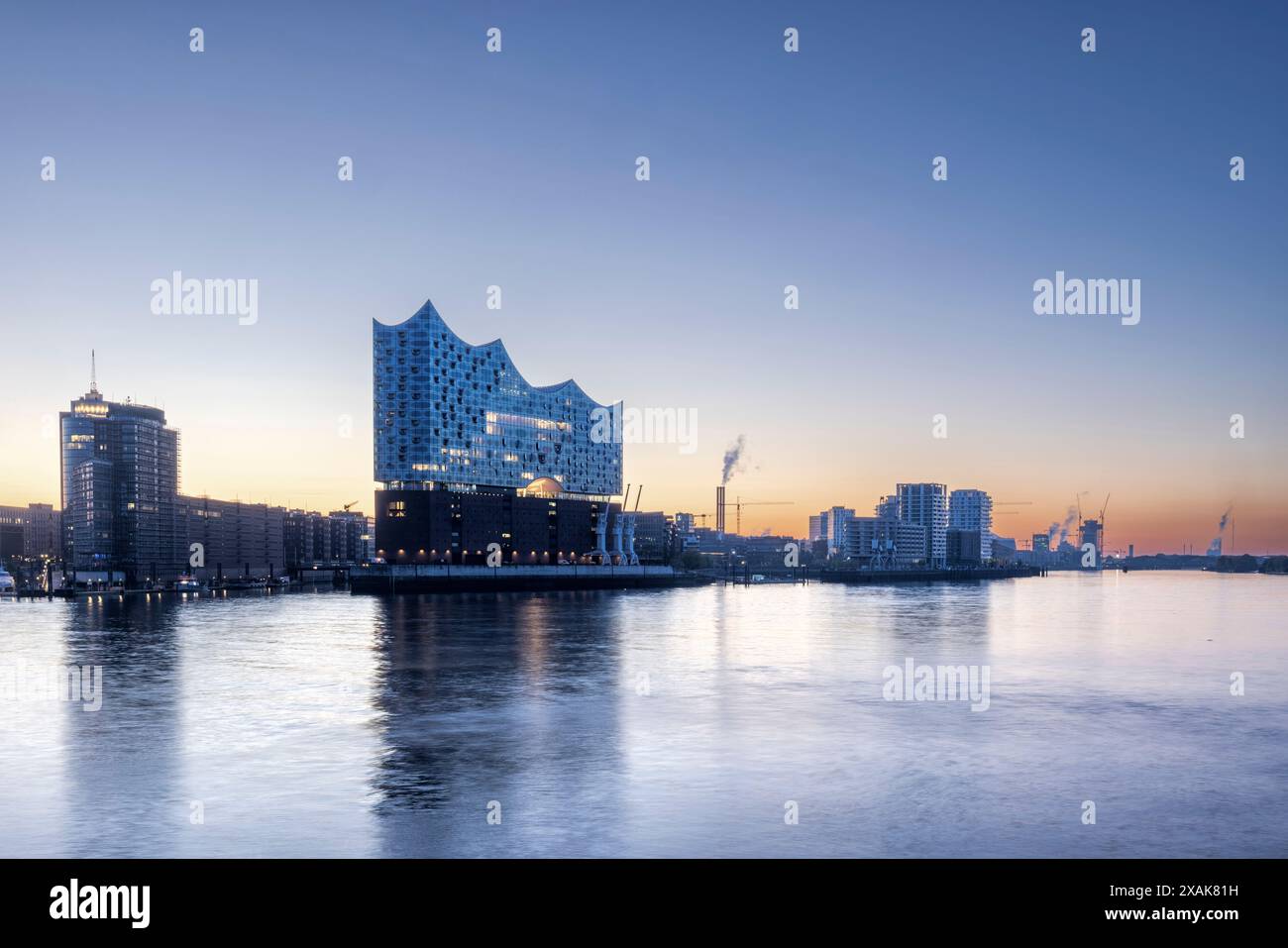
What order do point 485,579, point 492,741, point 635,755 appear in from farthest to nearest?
point 485,579, point 492,741, point 635,755

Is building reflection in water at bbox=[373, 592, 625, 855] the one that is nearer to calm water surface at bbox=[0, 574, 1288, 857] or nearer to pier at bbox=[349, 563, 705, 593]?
calm water surface at bbox=[0, 574, 1288, 857]

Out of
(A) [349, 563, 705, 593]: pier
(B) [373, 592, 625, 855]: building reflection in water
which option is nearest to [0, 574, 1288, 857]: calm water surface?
(B) [373, 592, 625, 855]: building reflection in water

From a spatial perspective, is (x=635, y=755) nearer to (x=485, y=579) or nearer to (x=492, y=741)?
(x=492, y=741)

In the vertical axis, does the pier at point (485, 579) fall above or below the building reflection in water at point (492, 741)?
below

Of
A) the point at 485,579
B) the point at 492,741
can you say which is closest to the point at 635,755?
the point at 492,741

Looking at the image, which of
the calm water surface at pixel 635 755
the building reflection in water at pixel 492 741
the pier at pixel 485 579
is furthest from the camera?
the pier at pixel 485 579

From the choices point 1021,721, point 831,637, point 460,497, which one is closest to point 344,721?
point 1021,721

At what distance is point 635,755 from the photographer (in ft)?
86.3

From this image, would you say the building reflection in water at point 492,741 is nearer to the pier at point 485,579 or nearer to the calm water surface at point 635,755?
the calm water surface at point 635,755

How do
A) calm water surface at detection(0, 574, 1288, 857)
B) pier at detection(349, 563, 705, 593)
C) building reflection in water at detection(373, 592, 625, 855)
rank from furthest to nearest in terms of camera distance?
pier at detection(349, 563, 705, 593)
building reflection in water at detection(373, 592, 625, 855)
calm water surface at detection(0, 574, 1288, 857)

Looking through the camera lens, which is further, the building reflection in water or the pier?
the pier

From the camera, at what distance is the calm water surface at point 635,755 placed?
19.0 m

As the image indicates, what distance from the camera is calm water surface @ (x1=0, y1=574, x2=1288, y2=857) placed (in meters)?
19.0

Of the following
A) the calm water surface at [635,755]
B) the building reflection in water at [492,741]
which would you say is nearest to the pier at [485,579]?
the building reflection in water at [492,741]
